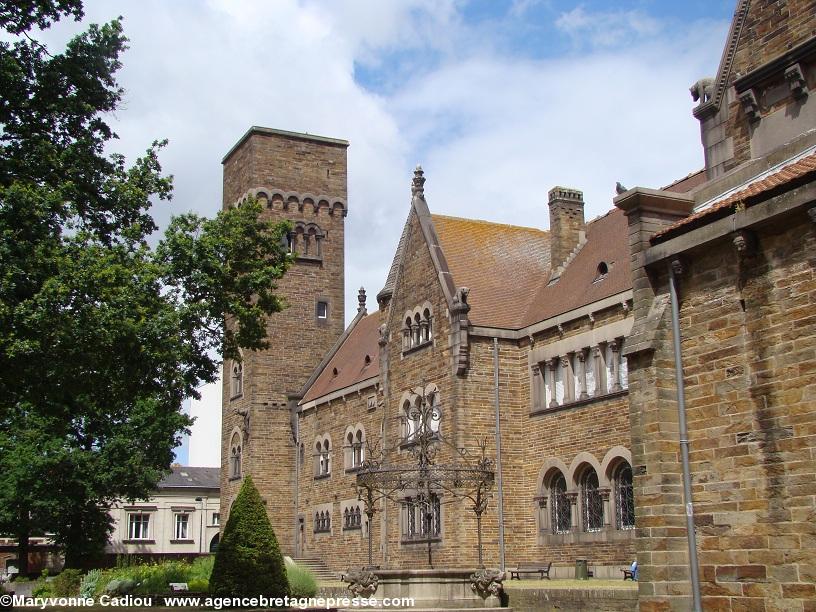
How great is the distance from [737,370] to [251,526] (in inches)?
780

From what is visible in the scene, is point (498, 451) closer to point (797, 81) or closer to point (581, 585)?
point (581, 585)

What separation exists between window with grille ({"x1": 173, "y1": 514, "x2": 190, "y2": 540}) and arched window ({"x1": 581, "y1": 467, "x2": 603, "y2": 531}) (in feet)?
159

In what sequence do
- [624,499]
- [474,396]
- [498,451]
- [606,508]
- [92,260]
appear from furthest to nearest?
[474,396] → [498,451] → [606,508] → [624,499] → [92,260]

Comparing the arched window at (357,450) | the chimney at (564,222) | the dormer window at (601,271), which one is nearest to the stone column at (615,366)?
the dormer window at (601,271)

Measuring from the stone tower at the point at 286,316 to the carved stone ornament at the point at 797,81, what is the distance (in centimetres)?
3480

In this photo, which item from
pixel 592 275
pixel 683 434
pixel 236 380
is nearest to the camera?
pixel 683 434

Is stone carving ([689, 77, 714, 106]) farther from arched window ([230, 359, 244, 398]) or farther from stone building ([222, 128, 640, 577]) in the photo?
arched window ([230, 359, 244, 398])

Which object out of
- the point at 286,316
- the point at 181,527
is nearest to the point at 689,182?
the point at 286,316

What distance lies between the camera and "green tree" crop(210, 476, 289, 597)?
29.2 meters

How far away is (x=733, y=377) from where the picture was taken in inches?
523

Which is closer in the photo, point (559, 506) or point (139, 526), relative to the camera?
point (559, 506)

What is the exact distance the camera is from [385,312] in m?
40.8

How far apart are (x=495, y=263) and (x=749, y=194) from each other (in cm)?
2364

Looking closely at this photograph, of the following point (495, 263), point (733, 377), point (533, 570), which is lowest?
point (533, 570)
